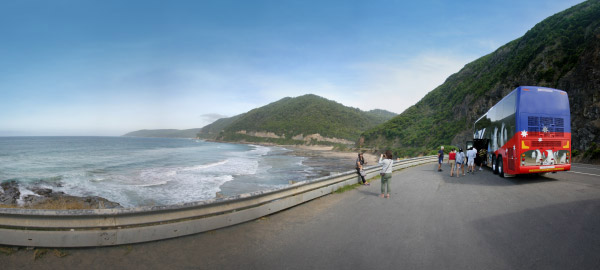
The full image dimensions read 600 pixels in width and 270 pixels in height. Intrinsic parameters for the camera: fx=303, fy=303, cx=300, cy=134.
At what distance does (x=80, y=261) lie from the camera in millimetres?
3918

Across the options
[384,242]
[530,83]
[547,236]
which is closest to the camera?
[384,242]

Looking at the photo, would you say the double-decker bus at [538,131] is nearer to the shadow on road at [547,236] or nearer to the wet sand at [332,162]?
the shadow on road at [547,236]

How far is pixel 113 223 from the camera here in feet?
14.4

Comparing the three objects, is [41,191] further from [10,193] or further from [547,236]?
[547,236]

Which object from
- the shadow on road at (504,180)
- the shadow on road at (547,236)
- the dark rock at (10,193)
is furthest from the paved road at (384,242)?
the dark rock at (10,193)

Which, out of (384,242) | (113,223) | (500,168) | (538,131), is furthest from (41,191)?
(538,131)

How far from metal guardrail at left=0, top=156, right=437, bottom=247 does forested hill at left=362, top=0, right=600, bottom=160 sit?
3281 cm

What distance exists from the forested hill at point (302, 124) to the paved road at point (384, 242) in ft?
395

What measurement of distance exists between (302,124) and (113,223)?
138 meters

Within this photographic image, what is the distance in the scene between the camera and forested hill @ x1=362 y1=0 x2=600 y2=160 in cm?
2856

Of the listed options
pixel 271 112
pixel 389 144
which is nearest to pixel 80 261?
pixel 389 144

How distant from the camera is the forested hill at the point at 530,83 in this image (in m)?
28.6

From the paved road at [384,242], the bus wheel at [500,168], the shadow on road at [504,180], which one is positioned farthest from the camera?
the bus wheel at [500,168]

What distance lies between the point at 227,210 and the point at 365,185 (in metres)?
7.82
